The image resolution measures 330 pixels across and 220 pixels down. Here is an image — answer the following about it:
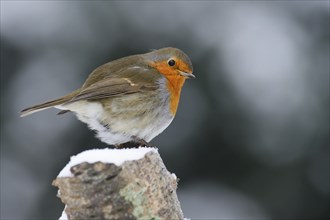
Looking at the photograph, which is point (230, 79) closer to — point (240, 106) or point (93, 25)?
point (240, 106)

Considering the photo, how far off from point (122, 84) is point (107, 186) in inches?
69.3

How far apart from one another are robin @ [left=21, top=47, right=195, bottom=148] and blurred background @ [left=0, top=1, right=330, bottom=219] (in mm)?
1572

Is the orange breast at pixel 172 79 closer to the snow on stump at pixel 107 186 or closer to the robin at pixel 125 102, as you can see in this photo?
the robin at pixel 125 102

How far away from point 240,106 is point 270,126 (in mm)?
353

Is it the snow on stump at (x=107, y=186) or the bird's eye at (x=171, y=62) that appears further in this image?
the bird's eye at (x=171, y=62)

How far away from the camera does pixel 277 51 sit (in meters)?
6.47

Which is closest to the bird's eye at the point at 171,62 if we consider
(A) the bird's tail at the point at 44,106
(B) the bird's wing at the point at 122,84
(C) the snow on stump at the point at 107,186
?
(B) the bird's wing at the point at 122,84

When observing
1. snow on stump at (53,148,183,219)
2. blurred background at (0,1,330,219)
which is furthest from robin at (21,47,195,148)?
blurred background at (0,1,330,219)

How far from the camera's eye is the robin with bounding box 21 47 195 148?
3.66 metres

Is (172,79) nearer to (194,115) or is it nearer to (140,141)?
(140,141)

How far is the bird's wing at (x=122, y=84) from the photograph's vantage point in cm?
358

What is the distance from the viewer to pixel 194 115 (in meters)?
5.61

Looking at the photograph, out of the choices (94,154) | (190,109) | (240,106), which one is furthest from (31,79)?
(94,154)

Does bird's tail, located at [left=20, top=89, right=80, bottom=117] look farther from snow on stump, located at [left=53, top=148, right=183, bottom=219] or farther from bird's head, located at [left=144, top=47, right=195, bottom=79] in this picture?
snow on stump, located at [left=53, top=148, right=183, bottom=219]
